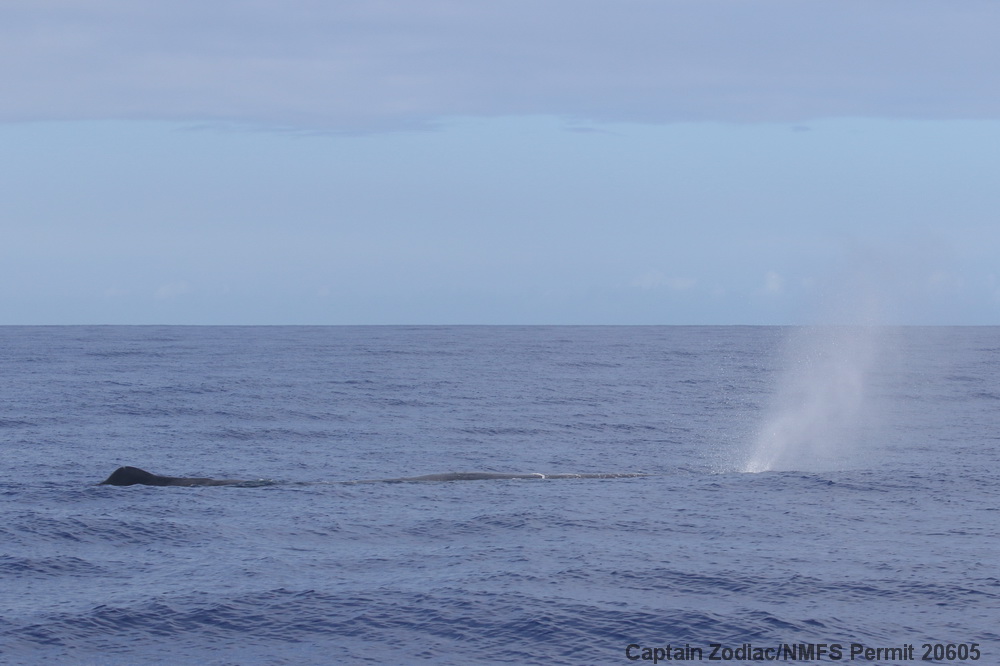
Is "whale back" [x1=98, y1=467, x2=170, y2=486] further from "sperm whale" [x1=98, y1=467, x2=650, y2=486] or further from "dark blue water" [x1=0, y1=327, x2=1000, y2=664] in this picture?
"dark blue water" [x1=0, y1=327, x2=1000, y2=664]

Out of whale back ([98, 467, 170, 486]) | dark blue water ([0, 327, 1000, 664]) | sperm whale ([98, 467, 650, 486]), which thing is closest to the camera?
dark blue water ([0, 327, 1000, 664])

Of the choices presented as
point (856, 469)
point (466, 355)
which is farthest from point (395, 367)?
point (856, 469)

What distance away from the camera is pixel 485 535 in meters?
25.5

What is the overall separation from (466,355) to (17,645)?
342 ft

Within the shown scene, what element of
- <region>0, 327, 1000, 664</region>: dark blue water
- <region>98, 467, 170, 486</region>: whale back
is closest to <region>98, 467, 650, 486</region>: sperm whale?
<region>98, 467, 170, 486</region>: whale back

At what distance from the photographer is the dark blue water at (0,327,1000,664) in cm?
1822

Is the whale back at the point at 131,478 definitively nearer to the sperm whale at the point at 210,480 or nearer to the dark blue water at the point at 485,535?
the sperm whale at the point at 210,480

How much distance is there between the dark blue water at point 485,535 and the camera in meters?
18.2

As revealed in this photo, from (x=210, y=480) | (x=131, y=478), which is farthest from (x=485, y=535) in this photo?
(x=131, y=478)

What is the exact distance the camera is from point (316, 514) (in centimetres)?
2783

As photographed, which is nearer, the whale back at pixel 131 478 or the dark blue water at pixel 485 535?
the dark blue water at pixel 485 535

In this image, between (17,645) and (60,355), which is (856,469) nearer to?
(17,645)

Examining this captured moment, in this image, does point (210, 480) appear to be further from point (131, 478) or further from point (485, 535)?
point (485, 535)

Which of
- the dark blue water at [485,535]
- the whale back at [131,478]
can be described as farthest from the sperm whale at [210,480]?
the dark blue water at [485,535]
